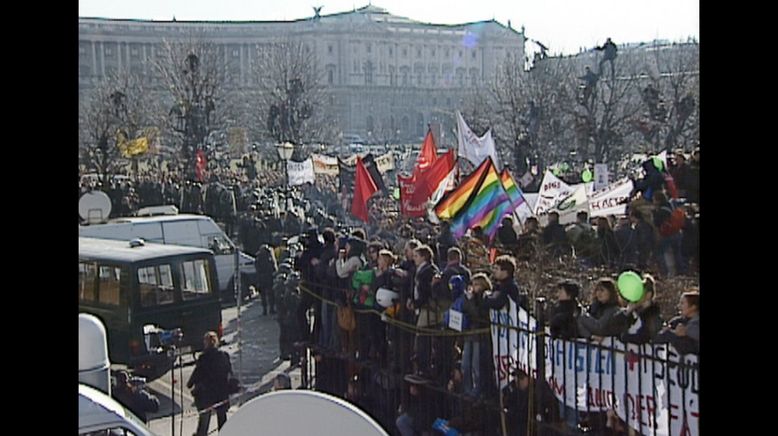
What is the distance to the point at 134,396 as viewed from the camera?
359cm

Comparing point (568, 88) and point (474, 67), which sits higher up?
point (474, 67)

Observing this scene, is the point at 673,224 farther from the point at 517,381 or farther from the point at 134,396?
the point at 134,396

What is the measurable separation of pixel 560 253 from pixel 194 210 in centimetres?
448

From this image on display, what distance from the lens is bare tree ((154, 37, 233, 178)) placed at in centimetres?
1012

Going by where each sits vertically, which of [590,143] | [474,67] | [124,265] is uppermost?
[474,67]

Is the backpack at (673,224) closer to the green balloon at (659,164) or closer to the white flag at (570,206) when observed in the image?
the green balloon at (659,164)

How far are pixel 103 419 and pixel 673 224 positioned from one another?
1856mm

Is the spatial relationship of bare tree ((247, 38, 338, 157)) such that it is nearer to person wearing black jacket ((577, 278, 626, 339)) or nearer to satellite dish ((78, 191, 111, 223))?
satellite dish ((78, 191, 111, 223))

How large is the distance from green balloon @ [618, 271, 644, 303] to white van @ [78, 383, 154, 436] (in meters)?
1.24

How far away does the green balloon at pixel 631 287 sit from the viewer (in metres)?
2.34

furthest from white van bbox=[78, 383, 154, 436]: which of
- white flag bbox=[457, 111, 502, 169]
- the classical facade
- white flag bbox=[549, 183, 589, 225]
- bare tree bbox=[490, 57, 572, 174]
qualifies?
the classical facade

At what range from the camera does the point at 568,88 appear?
8.40 m
